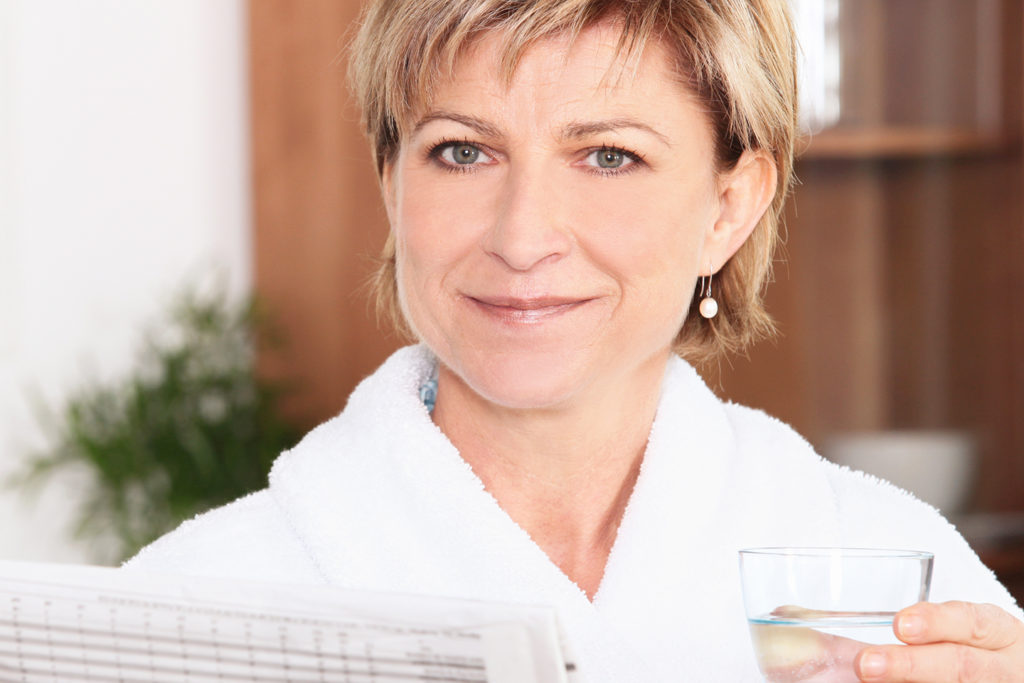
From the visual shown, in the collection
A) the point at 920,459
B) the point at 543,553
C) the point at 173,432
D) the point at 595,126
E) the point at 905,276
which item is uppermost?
the point at 595,126

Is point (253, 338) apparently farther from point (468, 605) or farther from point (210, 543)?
point (468, 605)

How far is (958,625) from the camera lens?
2.89ft

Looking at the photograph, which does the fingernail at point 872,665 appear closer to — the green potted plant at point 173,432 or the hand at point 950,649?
the hand at point 950,649

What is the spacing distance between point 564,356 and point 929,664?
0.43 m

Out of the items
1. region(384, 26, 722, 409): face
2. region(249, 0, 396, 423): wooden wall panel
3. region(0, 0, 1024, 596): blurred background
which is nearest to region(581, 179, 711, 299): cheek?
region(384, 26, 722, 409): face

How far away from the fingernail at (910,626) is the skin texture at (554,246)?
16.3 inches

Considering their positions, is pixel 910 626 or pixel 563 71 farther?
pixel 563 71

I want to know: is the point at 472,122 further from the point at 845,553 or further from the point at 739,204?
the point at 845,553

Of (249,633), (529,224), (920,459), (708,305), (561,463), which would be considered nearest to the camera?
(249,633)

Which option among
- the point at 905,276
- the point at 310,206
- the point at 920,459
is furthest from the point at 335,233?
the point at 920,459

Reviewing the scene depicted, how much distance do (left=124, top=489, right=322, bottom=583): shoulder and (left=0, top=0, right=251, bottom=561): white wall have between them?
5.84ft

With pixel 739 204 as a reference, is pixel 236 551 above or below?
below

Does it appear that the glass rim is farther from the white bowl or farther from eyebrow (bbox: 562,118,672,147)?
the white bowl

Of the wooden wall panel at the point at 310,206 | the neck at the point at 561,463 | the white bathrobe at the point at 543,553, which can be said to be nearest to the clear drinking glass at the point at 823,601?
the white bathrobe at the point at 543,553
